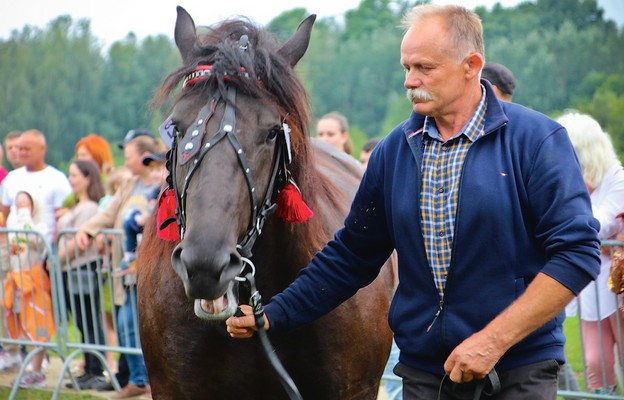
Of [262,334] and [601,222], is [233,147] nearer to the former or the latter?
[262,334]

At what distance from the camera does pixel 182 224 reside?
336cm

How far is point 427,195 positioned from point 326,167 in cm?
256

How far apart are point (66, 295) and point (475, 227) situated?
20.0 ft

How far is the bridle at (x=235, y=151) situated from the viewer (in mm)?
3211

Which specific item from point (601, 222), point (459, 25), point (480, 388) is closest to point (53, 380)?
point (601, 222)

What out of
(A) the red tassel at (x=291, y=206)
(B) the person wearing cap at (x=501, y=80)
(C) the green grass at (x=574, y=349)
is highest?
(B) the person wearing cap at (x=501, y=80)

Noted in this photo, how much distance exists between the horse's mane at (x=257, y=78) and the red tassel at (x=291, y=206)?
0.14 metres

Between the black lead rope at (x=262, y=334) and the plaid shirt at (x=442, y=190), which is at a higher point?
the plaid shirt at (x=442, y=190)

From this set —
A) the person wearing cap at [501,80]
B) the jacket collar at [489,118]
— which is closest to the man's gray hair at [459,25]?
the jacket collar at [489,118]

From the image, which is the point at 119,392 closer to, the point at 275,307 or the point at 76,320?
the point at 76,320

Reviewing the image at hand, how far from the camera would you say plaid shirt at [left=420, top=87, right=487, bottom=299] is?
306 cm

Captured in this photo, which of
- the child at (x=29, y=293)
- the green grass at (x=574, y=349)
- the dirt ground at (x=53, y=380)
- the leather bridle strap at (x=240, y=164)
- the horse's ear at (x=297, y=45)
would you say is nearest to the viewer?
the leather bridle strap at (x=240, y=164)

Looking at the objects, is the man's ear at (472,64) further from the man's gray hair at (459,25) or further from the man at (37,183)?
the man at (37,183)

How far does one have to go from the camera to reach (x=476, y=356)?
2.84 meters
